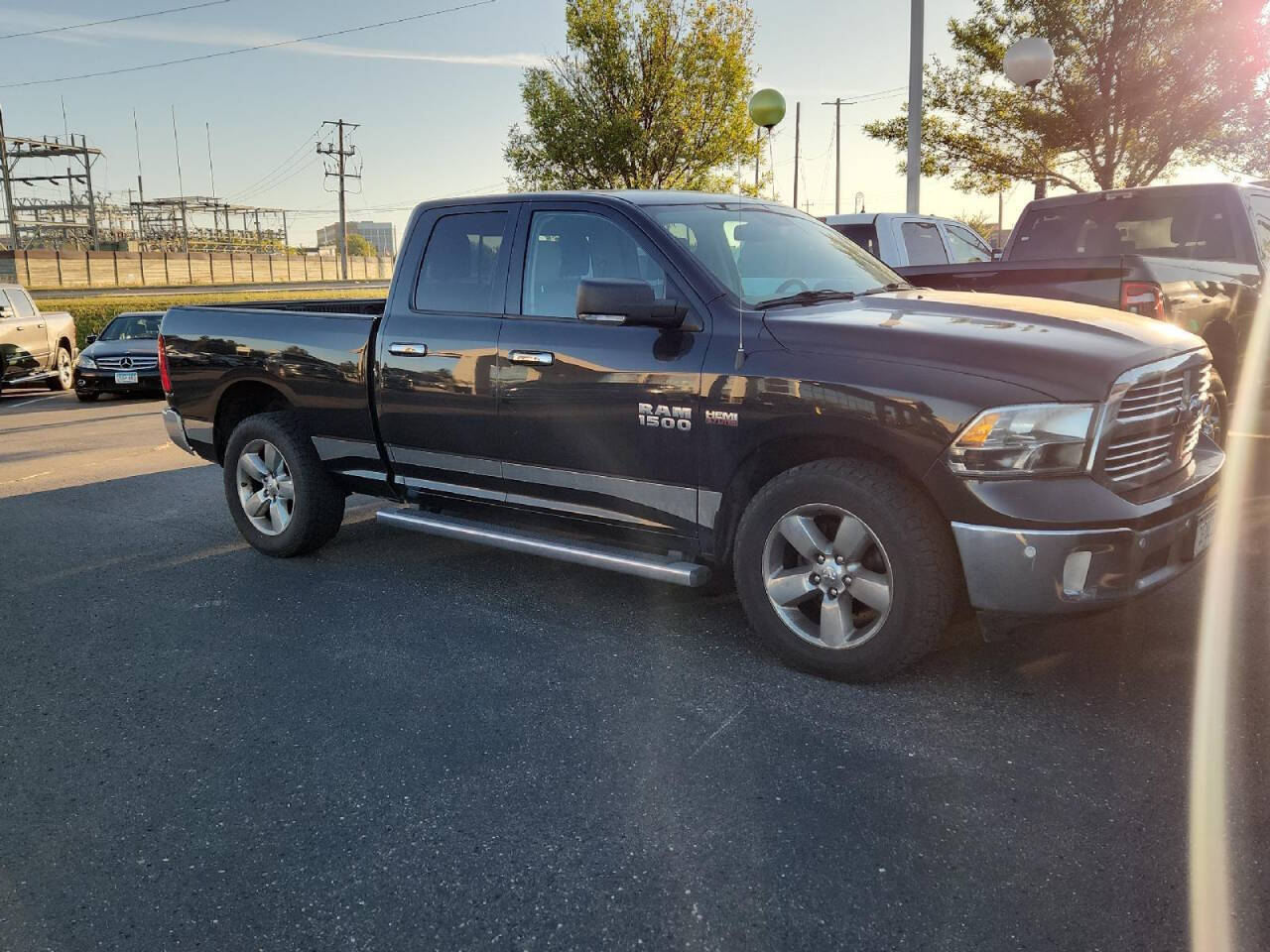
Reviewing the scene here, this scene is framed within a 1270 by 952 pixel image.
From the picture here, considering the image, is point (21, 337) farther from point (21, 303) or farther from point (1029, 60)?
point (1029, 60)

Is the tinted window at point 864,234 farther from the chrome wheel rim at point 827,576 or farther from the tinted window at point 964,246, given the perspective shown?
the chrome wheel rim at point 827,576

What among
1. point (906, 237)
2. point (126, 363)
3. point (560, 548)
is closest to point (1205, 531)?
point (560, 548)

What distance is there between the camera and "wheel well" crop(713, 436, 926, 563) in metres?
3.92

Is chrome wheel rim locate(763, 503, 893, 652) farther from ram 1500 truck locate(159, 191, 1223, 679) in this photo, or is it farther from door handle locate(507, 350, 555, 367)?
door handle locate(507, 350, 555, 367)

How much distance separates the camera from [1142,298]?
245 inches

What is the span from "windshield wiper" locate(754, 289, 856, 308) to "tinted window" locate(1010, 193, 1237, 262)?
3968mm

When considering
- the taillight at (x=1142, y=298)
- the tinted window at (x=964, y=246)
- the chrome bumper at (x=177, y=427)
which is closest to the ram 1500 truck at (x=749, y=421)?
the chrome bumper at (x=177, y=427)

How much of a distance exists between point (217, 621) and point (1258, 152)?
21.9m

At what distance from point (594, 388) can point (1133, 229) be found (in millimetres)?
5993

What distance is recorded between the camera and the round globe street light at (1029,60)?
1368 centimetres

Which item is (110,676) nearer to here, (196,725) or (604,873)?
(196,725)

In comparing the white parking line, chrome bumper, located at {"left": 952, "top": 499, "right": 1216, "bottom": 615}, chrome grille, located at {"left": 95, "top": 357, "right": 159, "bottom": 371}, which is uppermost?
chrome bumper, located at {"left": 952, "top": 499, "right": 1216, "bottom": 615}

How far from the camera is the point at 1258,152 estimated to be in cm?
2036

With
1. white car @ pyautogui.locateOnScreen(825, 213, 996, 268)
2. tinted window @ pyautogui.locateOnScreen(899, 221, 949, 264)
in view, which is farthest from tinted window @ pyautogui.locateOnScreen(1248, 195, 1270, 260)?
tinted window @ pyautogui.locateOnScreen(899, 221, 949, 264)
